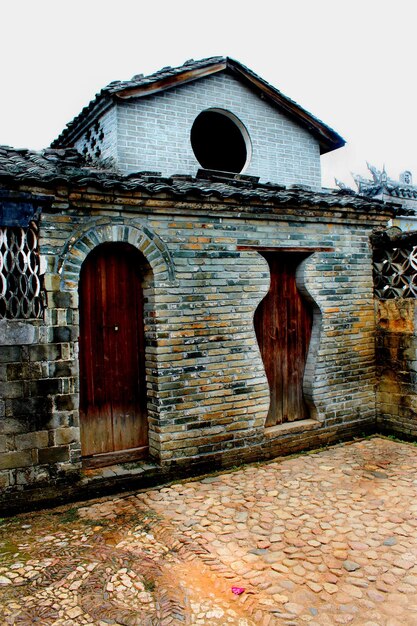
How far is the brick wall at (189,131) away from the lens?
28.2 ft

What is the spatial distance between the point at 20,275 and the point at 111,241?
1.07 meters

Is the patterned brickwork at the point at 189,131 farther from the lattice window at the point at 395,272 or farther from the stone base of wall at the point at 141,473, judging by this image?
the stone base of wall at the point at 141,473

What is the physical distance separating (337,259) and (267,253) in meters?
1.20

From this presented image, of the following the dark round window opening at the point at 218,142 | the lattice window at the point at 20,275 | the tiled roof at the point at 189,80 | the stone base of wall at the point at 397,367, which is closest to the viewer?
the lattice window at the point at 20,275

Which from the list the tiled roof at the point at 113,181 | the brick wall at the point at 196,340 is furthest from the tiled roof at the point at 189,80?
the brick wall at the point at 196,340

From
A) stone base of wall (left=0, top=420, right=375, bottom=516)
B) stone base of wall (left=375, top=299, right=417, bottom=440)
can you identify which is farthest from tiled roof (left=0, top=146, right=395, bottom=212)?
stone base of wall (left=0, top=420, right=375, bottom=516)

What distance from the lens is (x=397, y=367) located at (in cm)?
752

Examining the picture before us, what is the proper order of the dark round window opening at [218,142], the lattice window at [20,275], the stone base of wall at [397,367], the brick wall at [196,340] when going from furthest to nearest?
the dark round window opening at [218,142]
the stone base of wall at [397,367]
the brick wall at [196,340]
the lattice window at [20,275]

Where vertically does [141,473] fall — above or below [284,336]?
below

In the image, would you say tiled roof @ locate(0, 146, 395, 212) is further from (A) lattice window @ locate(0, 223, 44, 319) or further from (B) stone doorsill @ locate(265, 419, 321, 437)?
(B) stone doorsill @ locate(265, 419, 321, 437)

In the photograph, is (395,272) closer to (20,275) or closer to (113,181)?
(113,181)

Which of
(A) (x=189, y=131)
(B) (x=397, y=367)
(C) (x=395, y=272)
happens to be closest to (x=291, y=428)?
(B) (x=397, y=367)

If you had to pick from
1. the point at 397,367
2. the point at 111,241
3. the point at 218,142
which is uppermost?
the point at 218,142

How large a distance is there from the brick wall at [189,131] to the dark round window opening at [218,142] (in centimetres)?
30
